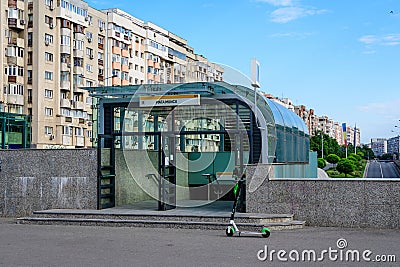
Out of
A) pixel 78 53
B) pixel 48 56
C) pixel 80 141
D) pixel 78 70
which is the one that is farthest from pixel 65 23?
pixel 80 141

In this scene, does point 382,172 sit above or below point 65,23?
below

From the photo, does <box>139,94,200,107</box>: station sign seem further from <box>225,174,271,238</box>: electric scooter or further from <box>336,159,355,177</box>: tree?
<box>336,159,355,177</box>: tree

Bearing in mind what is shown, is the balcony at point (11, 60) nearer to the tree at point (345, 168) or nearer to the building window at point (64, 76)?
the building window at point (64, 76)

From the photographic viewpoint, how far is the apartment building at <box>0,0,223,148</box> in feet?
191

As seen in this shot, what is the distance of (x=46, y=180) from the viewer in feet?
60.2

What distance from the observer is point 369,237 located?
13383mm

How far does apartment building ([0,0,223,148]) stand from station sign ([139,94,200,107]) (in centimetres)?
3364

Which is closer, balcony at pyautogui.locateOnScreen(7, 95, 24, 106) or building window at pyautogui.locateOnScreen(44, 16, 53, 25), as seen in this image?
balcony at pyautogui.locateOnScreen(7, 95, 24, 106)

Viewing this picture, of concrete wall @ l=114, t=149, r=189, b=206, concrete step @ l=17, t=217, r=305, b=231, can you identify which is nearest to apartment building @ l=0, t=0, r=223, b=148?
concrete wall @ l=114, t=149, r=189, b=206

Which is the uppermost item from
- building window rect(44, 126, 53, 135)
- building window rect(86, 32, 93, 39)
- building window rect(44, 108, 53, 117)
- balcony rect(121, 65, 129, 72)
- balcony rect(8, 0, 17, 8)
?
balcony rect(8, 0, 17, 8)

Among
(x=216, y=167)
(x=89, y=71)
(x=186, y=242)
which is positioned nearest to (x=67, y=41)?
(x=89, y=71)

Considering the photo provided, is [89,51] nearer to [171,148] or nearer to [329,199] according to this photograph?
[171,148]

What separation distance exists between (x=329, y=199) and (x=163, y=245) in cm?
526

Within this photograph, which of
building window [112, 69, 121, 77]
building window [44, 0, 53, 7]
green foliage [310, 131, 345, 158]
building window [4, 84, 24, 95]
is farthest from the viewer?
green foliage [310, 131, 345, 158]
